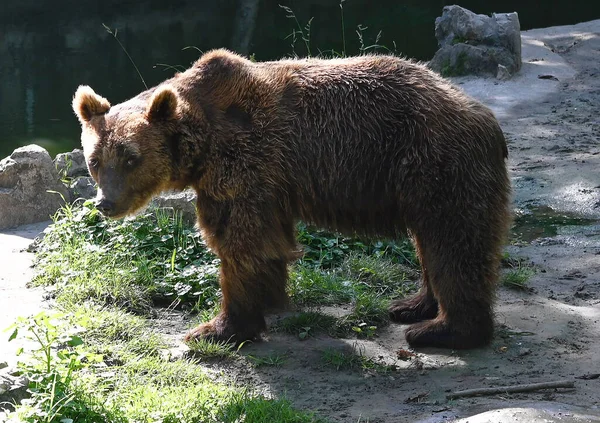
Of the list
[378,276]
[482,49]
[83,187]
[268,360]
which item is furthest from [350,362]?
[482,49]

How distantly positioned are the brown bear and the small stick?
0.68 m

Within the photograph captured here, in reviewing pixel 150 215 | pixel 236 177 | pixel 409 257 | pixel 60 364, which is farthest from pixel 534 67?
pixel 60 364

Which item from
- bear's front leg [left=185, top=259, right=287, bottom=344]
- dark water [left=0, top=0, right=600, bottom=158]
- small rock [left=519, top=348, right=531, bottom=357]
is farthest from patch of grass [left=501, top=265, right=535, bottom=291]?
dark water [left=0, top=0, right=600, bottom=158]

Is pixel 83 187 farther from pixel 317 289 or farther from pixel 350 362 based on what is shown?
pixel 350 362

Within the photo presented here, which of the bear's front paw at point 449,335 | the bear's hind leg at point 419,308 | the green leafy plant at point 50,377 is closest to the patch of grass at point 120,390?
the green leafy plant at point 50,377

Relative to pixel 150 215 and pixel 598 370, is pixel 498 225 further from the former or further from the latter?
pixel 150 215

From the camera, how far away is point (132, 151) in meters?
5.37

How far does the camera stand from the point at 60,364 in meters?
4.40

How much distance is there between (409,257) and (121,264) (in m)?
2.30

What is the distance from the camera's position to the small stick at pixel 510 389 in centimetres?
471

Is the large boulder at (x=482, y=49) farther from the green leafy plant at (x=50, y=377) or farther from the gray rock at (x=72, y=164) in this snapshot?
the green leafy plant at (x=50, y=377)

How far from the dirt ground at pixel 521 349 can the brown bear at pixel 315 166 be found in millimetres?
254

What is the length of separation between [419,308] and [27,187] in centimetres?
392

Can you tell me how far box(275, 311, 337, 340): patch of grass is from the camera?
5852 mm
